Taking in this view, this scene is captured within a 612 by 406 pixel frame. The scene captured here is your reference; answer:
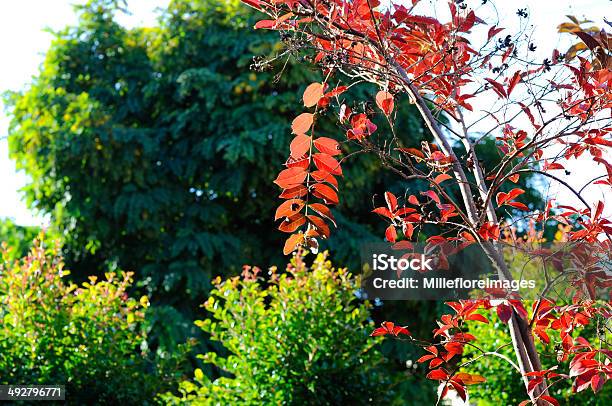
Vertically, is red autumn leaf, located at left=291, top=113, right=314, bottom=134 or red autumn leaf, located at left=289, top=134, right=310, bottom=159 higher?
red autumn leaf, located at left=291, top=113, right=314, bottom=134

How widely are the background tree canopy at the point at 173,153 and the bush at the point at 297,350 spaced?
2394mm

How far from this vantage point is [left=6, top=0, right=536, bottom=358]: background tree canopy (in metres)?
6.68

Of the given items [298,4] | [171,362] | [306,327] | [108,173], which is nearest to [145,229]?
[108,173]

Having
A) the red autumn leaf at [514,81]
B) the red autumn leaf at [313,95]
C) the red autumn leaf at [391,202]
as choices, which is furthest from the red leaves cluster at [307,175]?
the red autumn leaf at [514,81]

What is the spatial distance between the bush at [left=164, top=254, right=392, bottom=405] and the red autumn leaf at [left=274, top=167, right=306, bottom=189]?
226 centimetres

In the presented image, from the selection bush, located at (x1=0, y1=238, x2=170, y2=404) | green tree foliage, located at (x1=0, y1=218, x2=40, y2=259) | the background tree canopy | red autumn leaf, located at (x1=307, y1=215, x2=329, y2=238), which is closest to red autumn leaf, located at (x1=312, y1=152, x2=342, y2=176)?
red autumn leaf, located at (x1=307, y1=215, x2=329, y2=238)

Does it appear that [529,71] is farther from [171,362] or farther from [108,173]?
[108,173]

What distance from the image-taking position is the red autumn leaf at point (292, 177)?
1475mm

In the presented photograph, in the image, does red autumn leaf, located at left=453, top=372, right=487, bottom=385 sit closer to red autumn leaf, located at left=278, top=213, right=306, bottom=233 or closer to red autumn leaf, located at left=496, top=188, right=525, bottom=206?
red autumn leaf, located at left=496, top=188, right=525, bottom=206

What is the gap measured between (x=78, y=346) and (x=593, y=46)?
10.3 feet

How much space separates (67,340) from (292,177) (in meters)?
2.78

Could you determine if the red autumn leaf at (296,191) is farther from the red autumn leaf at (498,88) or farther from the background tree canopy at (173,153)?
the background tree canopy at (173,153)

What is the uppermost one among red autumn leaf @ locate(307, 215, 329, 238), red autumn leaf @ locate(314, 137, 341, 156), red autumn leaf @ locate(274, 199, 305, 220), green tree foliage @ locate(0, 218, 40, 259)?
green tree foliage @ locate(0, 218, 40, 259)

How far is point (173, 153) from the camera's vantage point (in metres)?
7.23
